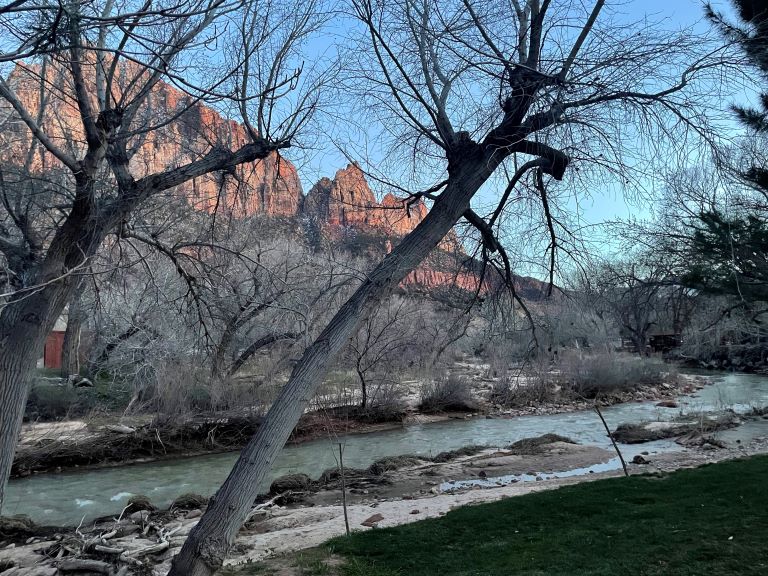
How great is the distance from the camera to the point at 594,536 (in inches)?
289

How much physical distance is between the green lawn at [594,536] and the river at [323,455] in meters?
2.03

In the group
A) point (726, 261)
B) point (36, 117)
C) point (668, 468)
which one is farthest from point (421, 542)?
point (726, 261)

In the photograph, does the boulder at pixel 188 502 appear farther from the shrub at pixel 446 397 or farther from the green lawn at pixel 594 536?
the shrub at pixel 446 397

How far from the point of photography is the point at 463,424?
24.4m

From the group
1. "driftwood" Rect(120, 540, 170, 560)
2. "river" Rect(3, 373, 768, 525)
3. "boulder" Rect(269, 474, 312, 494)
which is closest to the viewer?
"driftwood" Rect(120, 540, 170, 560)

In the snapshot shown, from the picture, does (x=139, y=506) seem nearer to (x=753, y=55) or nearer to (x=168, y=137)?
(x=168, y=137)

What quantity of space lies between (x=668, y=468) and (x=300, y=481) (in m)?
8.76

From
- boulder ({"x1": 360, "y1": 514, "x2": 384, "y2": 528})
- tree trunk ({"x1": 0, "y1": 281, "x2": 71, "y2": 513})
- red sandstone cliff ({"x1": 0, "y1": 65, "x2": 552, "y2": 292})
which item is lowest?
boulder ({"x1": 360, "y1": 514, "x2": 384, "y2": 528})

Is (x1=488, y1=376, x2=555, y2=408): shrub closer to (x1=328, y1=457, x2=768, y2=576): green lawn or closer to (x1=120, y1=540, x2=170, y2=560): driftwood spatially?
(x1=328, y1=457, x2=768, y2=576): green lawn

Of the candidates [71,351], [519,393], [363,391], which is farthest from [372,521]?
[519,393]

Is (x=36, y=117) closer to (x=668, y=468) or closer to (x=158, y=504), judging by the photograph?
(x=158, y=504)

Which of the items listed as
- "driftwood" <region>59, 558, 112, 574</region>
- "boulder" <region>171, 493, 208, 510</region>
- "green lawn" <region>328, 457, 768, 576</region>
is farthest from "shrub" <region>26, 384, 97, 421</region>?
"green lawn" <region>328, 457, 768, 576</region>

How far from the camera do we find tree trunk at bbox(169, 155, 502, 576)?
4383mm

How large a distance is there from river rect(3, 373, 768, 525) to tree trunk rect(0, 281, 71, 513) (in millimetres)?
4668
